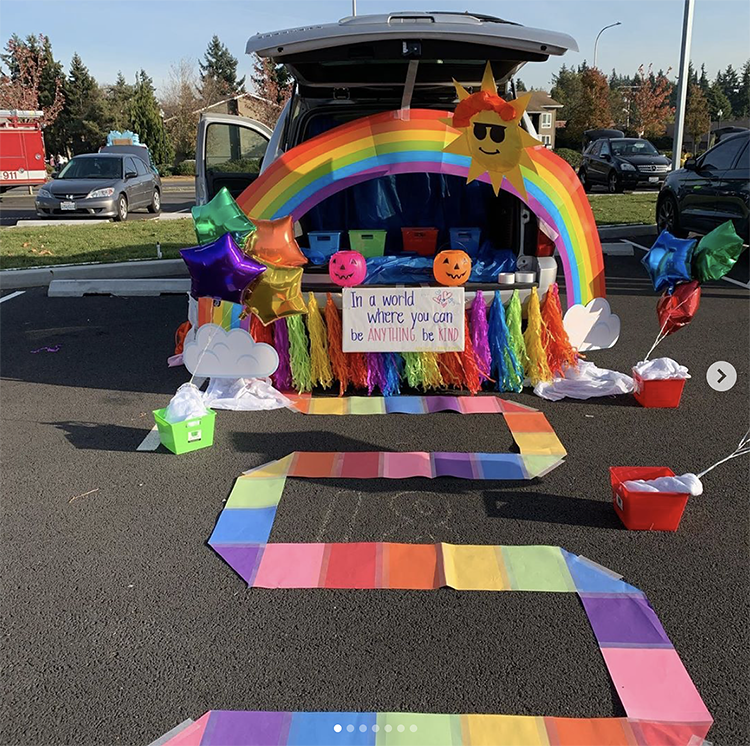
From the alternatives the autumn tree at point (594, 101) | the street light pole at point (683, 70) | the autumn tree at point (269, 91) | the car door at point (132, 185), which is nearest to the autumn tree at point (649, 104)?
the autumn tree at point (594, 101)

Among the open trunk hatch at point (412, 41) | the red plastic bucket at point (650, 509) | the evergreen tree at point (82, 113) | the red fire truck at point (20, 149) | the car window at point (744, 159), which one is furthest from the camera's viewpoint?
the evergreen tree at point (82, 113)

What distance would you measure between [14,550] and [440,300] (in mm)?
2769

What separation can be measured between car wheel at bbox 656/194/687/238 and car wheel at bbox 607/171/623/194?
791 centimetres

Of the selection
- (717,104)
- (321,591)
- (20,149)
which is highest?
(717,104)

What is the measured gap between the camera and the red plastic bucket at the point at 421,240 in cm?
537

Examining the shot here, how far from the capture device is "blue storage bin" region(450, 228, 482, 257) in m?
5.22

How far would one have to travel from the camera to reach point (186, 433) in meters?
3.88

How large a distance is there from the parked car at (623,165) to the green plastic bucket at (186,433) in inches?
623

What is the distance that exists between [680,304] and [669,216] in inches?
284

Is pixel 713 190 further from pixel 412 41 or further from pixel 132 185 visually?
pixel 132 185

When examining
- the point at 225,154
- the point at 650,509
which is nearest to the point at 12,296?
the point at 225,154

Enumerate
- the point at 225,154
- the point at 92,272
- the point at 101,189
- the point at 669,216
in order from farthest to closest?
the point at 101,189 < the point at 669,216 < the point at 92,272 < the point at 225,154

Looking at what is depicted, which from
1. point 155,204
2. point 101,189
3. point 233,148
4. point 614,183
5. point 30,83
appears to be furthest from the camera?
point 30,83

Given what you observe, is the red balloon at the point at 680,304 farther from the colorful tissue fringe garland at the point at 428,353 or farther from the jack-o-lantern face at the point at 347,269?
the jack-o-lantern face at the point at 347,269
